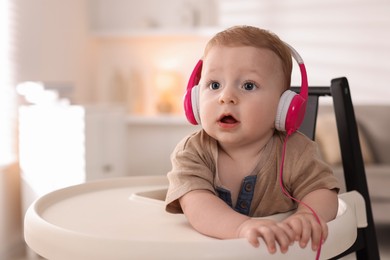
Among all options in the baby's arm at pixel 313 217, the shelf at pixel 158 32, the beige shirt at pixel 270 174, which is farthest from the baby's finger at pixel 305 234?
the shelf at pixel 158 32

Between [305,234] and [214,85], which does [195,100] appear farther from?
[305,234]

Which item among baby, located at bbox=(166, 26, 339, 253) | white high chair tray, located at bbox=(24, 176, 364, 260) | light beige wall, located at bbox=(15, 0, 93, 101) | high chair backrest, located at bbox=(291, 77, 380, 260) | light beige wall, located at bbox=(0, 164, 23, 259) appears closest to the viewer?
white high chair tray, located at bbox=(24, 176, 364, 260)

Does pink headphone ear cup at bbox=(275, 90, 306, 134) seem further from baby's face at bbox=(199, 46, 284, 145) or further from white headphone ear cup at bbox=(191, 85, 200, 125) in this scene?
white headphone ear cup at bbox=(191, 85, 200, 125)

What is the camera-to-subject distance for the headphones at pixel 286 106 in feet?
2.95

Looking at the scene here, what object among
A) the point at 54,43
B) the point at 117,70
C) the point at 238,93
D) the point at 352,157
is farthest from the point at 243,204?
the point at 117,70

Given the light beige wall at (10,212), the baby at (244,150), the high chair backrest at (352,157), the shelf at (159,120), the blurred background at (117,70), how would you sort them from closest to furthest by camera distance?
the baby at (244,150) < the high chair backrest at (352,157) < the light beige wall at (10,212) < the blurred background at (117,70) < the shelf at (159,120)

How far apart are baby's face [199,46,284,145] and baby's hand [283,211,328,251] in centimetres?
17

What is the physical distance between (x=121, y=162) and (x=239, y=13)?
59.8 inches

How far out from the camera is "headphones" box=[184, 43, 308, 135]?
898mm

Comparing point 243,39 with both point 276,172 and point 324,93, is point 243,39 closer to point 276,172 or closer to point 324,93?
point 276,172

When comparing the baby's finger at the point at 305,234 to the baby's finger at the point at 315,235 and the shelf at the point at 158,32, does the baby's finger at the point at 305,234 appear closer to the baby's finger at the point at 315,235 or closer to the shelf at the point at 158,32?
the baby's finger at the point at 315,235

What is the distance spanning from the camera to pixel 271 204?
92 centimetres

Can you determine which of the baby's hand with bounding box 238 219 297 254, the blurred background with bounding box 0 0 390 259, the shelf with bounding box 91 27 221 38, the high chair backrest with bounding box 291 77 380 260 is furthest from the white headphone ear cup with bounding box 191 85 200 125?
the shelf with bounding box 91 27 221 38

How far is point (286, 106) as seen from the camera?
2.95 ft
